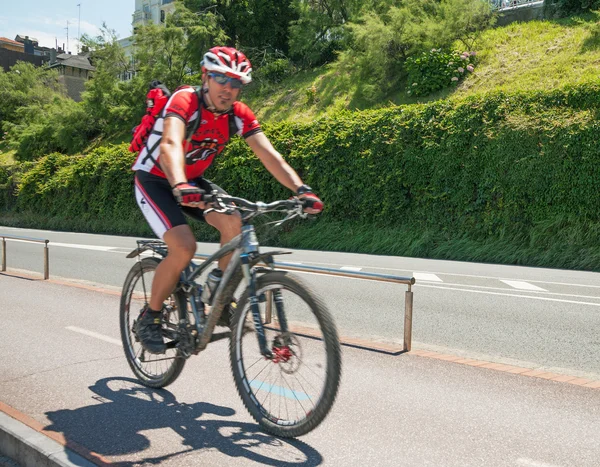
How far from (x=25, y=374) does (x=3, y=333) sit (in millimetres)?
1957

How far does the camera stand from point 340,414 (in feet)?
14.2

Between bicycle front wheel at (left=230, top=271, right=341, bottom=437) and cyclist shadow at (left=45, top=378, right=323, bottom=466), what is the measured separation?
0.49ft

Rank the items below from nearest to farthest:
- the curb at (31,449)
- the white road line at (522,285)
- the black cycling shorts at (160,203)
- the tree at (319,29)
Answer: the curb at (31,449)
the black cycling shorts at (160,203)
the white road line at (522,285)
the tree at (319,29)

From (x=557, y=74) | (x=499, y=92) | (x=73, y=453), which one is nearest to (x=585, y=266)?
(x=499, y=92)

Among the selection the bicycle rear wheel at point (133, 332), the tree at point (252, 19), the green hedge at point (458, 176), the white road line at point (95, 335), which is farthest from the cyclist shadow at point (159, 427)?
the tree at point (252, 19)

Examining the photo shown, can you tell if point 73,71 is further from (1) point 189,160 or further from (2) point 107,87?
(1) point 189,160

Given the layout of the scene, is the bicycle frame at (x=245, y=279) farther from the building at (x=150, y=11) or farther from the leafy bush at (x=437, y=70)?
the building at (x=150, y=11)

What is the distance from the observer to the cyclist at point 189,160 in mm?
4039

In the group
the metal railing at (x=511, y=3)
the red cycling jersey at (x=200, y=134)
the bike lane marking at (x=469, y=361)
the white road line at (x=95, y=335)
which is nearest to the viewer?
the red cycling jersey at (x=200, y=134)

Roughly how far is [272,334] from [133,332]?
154 centimetres

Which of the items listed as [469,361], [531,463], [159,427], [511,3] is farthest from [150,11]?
[531,463]

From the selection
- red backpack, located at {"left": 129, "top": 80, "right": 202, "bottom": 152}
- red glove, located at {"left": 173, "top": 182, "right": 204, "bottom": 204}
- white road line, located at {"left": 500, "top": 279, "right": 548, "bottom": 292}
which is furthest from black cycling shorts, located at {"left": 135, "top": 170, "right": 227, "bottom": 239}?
white road line, located at {"left": 500, "top": 279, "right": 548, "bottom": 292}

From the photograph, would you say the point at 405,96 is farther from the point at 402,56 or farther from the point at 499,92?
the point at 499,92

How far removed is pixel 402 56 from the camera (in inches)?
1113
